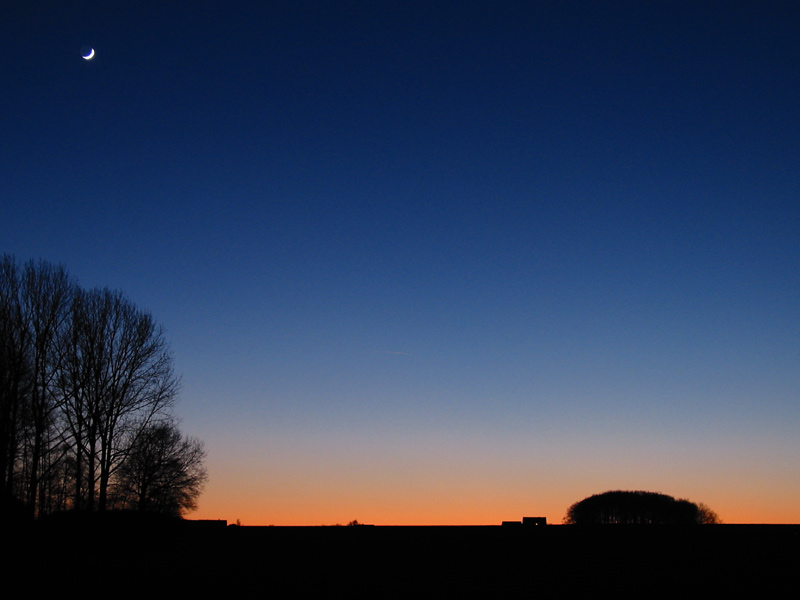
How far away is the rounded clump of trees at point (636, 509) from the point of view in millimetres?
78625

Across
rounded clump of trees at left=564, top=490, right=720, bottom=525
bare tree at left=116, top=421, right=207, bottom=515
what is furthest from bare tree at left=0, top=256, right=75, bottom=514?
rounded clump of trees at left=564, top=490, right=720, bottom=525

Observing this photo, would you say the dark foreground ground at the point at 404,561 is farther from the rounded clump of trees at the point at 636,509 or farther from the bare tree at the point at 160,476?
the rounded clump of trees at the point at 636,509

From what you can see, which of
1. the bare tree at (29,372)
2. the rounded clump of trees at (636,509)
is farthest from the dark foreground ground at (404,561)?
the rounded clump of trees at (636,509)

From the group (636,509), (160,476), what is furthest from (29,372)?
(636,509)

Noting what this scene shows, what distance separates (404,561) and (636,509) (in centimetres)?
7486

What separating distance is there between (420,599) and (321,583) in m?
2.74

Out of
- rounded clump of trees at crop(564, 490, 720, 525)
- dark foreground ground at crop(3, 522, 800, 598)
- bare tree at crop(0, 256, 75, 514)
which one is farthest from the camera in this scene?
rounded clump of trees at crop(564, 490, 720, 525)

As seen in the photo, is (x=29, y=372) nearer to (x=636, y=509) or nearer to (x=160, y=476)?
(x=160, y=476)

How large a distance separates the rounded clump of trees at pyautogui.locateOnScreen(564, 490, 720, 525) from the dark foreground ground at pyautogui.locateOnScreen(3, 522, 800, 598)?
190ft

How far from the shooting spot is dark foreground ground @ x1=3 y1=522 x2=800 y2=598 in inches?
488

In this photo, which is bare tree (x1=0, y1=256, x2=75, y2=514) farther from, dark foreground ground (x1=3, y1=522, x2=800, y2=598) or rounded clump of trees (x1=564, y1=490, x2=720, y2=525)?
rounded clump of trees (x1=564, y1=490, x2=720, y2=525)

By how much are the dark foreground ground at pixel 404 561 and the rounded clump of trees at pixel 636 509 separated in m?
57.9

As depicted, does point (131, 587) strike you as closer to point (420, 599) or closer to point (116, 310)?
point (420, 599)

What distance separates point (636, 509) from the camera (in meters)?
82.1
